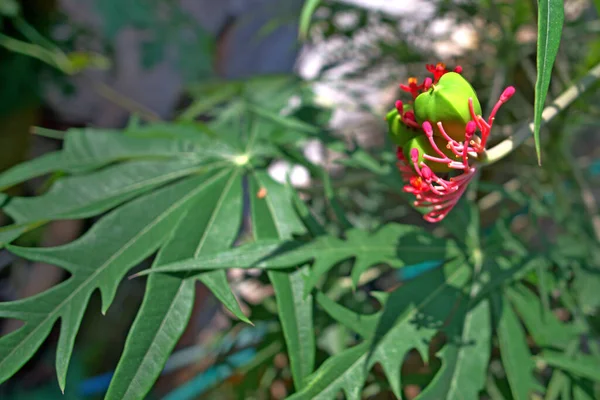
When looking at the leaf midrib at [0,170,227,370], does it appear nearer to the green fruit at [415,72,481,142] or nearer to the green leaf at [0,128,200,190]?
the green leaf at [0,128,200,190]

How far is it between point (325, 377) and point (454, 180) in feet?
0.63

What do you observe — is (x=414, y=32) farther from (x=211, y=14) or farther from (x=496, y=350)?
(x=211, y=14)

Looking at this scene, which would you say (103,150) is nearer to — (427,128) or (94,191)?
(94,191)

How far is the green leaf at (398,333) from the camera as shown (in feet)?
1.41

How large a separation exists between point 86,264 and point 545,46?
394 millimetres

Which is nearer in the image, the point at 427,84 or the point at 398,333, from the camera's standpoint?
the point at 427,84

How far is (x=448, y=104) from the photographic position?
0.33 m

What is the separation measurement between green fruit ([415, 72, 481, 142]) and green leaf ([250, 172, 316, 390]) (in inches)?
7.5

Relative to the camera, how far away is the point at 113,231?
19.6 inches

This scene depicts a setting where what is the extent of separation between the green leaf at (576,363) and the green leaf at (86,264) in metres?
0.39

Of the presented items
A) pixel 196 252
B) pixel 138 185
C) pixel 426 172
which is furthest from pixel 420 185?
pixel 138 185

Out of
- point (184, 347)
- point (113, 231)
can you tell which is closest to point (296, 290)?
point (113, 231)

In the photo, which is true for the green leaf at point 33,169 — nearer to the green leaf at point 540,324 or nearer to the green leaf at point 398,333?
the green leaf at point 398,333

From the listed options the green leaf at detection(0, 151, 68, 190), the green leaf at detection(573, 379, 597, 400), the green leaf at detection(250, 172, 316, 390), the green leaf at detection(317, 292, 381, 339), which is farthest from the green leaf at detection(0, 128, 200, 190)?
the green leaf at detection(573, 379, 597, 400)
